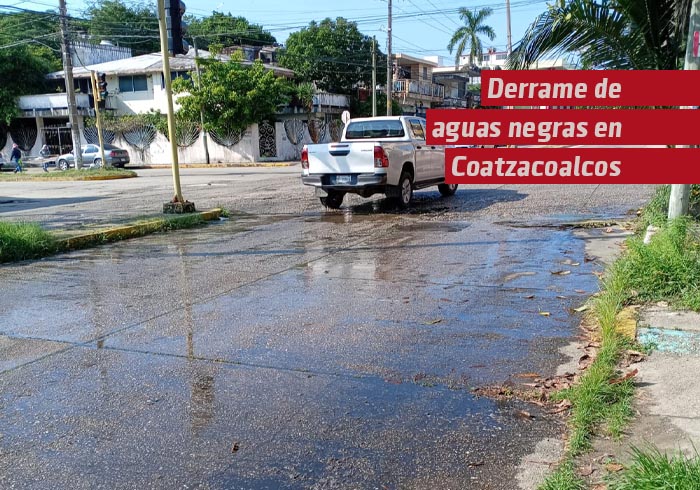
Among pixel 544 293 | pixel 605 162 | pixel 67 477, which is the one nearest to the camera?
pixel 67 477

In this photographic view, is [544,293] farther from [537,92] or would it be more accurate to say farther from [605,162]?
[537,92]

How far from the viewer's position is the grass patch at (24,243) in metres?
9.07

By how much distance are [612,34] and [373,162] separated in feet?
17.5

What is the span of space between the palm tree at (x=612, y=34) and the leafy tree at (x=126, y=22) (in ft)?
204

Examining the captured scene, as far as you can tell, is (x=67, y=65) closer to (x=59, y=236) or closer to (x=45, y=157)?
(x=45, y=157)

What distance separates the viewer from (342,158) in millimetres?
12773

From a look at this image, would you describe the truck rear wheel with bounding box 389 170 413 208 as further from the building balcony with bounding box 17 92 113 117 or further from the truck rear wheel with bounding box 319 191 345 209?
the building balcony with bounding box 17 92 113 117

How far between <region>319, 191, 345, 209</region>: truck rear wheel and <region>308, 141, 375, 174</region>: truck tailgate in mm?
908

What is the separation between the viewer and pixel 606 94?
7.39 m

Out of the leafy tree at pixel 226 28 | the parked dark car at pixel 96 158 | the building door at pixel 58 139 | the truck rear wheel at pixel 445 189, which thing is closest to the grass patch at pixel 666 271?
the truck rear wheel at pixel 445 189

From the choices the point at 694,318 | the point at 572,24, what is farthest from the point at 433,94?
the point at 694,318

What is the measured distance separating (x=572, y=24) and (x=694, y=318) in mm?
4638

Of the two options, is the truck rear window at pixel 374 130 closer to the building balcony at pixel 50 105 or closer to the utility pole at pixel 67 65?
the utility pole at pixel 67 65

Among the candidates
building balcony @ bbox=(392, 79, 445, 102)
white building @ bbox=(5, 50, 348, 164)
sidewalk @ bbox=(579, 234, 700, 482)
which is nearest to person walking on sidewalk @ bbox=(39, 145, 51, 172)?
white building @ bbox=(5, 50, 348, 164)
